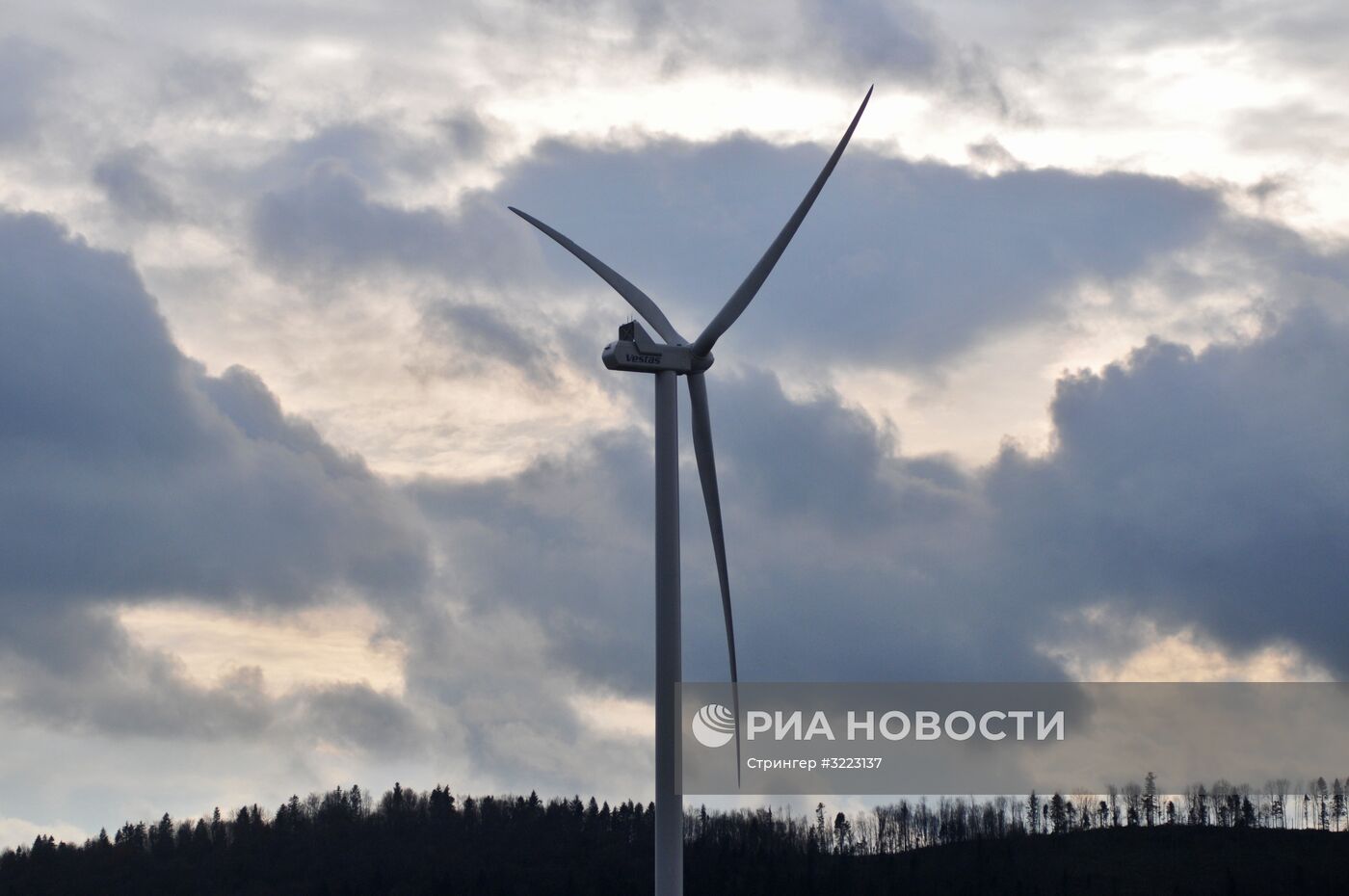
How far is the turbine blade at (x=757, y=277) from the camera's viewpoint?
53.0m

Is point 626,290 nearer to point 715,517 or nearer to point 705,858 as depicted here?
point 715,517

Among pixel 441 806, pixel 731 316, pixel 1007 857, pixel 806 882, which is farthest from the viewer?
pixel 441 806

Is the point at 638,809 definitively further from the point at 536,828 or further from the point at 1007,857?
the point at 1007,857

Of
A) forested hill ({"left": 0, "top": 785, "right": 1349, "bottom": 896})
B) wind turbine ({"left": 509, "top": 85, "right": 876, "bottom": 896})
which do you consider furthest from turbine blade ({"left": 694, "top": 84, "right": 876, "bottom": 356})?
forested hill ({"left": 0, "top": 785, "right": 1349, "bottom": 896})

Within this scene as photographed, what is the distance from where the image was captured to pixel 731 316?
53594 millimetres

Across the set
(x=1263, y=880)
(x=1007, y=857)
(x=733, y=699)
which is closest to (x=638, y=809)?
(x=1007, y=857)

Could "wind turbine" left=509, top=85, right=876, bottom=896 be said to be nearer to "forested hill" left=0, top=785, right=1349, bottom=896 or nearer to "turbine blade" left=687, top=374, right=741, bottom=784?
"turbine blade" left=687, top=374, right=741, bottom=784

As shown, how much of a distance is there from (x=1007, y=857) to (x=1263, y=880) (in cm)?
2417

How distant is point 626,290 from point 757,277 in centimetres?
528

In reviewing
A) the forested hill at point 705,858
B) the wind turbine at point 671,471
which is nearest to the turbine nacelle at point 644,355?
the wind turbine at point 671,471

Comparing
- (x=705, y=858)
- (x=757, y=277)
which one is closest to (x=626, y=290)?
(x=757, y=277)

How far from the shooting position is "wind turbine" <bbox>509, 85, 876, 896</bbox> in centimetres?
4956

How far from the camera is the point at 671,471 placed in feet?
168

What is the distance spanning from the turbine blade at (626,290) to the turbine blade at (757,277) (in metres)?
1.28
